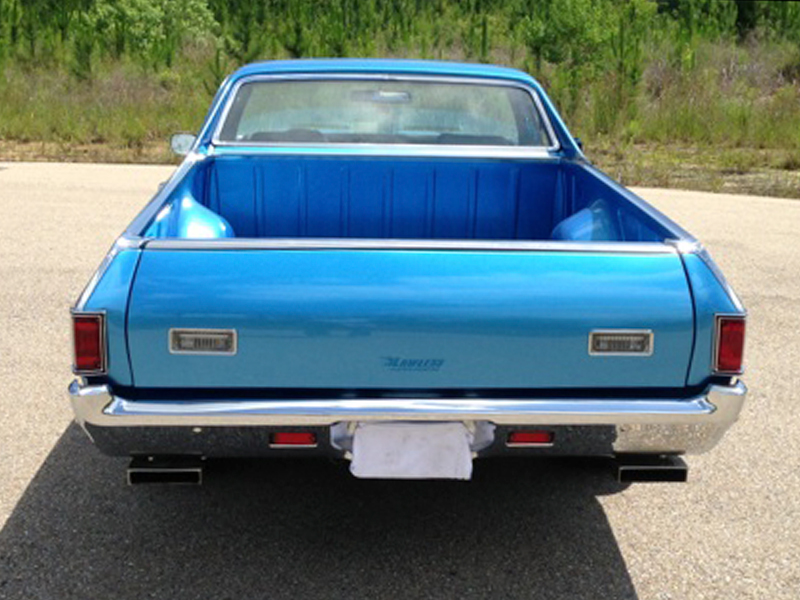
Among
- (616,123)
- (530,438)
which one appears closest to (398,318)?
(530,438)

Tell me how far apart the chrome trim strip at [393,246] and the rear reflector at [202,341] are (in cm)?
25

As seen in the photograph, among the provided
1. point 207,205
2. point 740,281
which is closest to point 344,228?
point 207,205

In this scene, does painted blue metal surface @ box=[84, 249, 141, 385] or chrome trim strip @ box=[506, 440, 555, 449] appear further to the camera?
chrome trim strip @ box=[506, 440, 555, 449]

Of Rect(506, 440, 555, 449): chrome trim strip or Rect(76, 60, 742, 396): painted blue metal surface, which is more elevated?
Rect(76, 60, 742, 396): painted blue metal surface

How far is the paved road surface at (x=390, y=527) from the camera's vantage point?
130 inches

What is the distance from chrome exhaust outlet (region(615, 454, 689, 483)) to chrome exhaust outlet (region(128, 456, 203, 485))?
127cm

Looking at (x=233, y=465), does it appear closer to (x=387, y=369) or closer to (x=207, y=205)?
(x=387, y=369)

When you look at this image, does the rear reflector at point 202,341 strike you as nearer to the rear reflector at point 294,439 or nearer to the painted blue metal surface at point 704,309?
the rear reflector at point 294,439

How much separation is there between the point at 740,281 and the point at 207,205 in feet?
14.9

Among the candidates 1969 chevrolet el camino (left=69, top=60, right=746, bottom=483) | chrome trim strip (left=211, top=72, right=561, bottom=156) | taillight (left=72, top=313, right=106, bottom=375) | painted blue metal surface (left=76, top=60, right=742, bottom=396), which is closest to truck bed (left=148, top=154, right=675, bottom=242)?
chrome trim strip (left=211, top=72, right=561, bottom=156)

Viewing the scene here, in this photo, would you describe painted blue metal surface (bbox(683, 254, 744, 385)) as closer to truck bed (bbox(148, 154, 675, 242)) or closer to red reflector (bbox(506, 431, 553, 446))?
red reflector (bbox(506, 431, 553, 446))

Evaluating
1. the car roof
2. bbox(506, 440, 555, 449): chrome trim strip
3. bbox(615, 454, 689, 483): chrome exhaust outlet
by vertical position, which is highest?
the car roof

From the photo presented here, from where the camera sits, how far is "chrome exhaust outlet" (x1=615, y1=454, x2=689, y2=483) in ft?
10.5

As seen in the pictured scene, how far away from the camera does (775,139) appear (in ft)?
49.4
